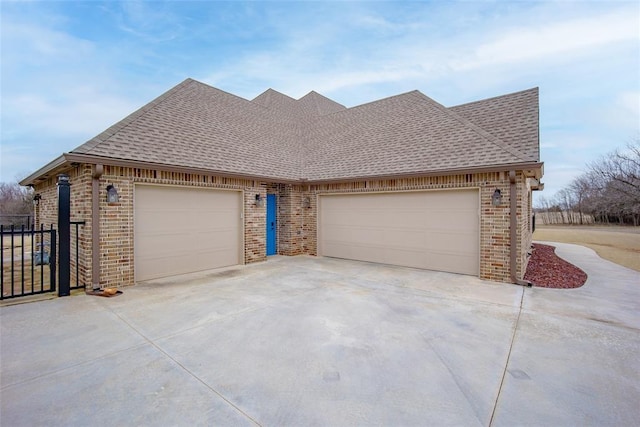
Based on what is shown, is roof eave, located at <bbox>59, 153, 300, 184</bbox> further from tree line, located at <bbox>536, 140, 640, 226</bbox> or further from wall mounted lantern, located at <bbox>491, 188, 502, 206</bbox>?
tree line, located at <bbox>536, 140, 640, 226</bbox>

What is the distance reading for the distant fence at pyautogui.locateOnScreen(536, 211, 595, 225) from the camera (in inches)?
1447

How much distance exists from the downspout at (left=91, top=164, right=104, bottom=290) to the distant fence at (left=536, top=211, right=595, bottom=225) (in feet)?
158

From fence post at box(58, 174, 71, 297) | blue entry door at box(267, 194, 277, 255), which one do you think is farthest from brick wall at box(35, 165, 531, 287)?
blue entry door at box(267, 194, 277, 255)

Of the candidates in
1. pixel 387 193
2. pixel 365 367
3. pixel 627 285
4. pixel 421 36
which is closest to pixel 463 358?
pixel 365 367

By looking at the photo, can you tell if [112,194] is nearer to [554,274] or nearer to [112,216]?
[112,216]

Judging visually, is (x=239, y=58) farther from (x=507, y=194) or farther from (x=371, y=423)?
(x=371, y=423)

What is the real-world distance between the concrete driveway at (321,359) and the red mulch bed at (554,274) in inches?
40.0

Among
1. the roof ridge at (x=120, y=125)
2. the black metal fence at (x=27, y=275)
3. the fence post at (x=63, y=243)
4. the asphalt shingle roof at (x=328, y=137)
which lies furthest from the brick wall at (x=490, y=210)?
the black metal fence at (x=27, y=275)

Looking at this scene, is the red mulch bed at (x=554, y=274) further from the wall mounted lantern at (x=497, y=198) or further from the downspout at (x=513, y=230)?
the wall mounted lantern at (x=497, y=198)

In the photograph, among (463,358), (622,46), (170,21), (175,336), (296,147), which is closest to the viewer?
(463,358)

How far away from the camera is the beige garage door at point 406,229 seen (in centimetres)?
787

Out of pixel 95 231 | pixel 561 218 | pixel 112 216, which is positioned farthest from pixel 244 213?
pixel 561 218

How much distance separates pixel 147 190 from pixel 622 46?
14857mm

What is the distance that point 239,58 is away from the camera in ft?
45.4
